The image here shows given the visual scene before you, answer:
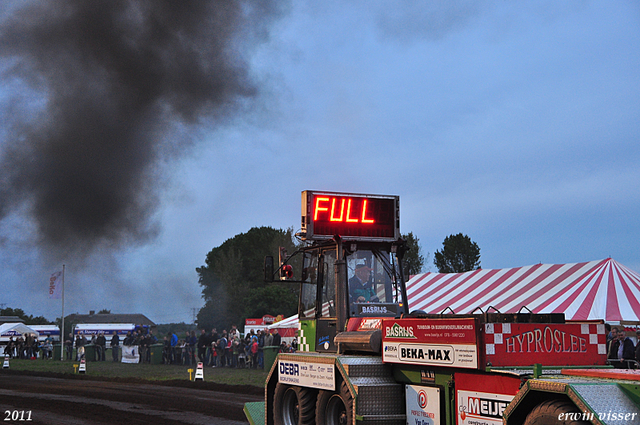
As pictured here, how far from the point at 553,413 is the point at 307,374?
4.20 metres

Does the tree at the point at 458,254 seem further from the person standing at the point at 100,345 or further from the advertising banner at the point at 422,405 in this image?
the advertising banner at the point at 422,405

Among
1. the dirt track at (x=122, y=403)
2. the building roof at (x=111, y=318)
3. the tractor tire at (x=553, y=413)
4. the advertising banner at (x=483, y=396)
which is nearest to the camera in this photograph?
the tractor tire at (x=553, y=413)

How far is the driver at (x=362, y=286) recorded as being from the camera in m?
8.86

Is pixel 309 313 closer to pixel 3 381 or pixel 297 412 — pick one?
pixel 297 412

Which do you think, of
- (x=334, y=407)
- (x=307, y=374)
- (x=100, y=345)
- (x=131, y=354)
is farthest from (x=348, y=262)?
(x=100, y=345)

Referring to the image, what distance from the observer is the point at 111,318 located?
12962cm

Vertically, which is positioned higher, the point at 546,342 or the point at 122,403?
the point at 546,342

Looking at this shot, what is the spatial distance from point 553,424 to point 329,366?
11.6ft

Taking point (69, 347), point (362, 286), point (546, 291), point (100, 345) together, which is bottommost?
point (69, 347)

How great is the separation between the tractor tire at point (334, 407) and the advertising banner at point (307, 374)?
0.45 feet

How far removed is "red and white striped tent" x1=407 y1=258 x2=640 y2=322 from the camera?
17.0m

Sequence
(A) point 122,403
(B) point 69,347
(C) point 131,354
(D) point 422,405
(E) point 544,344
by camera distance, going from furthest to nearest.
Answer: (B) point 69,347, (C) point 131,354, (A) point 122,403, (D) point 422,405, (E) point 544,344

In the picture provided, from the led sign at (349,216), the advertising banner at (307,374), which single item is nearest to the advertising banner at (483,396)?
the advertising banner at (307,374)
